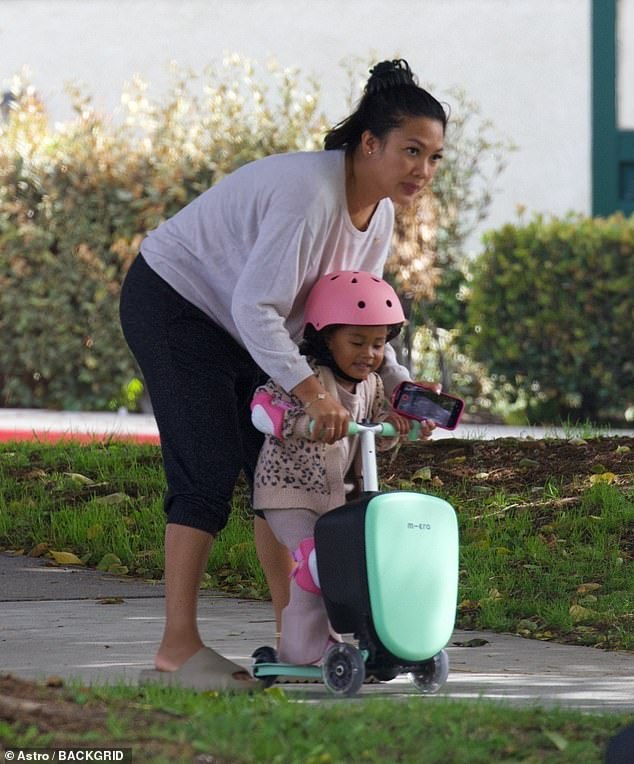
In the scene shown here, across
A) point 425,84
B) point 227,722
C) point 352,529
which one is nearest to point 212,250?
point 352,529

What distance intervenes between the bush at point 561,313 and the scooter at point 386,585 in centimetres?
755

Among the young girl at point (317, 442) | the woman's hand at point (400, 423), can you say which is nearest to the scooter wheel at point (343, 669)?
the young girl at point (317, 442)

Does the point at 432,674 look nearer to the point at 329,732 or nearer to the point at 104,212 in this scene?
the point at 329,732

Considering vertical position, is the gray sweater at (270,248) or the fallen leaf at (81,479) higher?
the gray sweater at (270,248)

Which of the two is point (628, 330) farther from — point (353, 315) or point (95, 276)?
point (353, 315)

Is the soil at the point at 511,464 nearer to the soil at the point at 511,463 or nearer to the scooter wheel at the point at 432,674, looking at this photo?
the soil at the point at 511,463

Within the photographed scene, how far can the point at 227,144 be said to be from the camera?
1227cm

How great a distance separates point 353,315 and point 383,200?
43 centimetres

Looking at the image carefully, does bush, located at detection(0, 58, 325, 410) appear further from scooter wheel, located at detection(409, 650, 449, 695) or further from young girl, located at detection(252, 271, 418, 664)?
scooter wheel, located at detection(409, 650, 449, 695)

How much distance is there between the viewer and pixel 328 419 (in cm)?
412

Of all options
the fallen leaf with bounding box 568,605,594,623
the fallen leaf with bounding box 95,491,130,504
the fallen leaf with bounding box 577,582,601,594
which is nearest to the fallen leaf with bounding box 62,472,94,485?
the fallen leaf with bounding box 95,491,130,504

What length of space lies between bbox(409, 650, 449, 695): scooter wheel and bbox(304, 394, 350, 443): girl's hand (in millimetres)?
643

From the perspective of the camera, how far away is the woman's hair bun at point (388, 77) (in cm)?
440

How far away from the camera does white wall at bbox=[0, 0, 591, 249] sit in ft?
46.2
